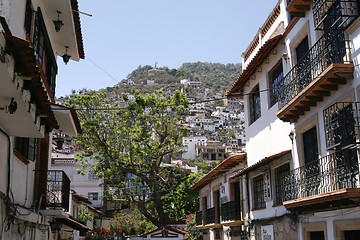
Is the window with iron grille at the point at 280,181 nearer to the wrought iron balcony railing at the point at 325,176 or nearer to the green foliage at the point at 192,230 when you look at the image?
the wrought iron balcony railing at the point at 325,176

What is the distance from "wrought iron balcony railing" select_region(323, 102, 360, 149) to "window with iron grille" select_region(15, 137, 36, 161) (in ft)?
22.4

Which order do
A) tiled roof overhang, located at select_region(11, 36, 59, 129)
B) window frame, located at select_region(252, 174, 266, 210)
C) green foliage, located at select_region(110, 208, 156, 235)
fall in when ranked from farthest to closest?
green foliage, located at select_region(110, 208, 156, 235), window frame, located at select_region(252, 174, 266, 210), tiled roof overhang, located at select_region(11, 36, 59, 129)

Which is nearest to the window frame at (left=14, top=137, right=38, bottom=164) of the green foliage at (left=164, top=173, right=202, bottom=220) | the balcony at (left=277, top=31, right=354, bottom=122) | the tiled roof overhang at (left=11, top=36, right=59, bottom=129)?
the tiled roof overhang at (left=11, top=36, right=59, bottom=129)

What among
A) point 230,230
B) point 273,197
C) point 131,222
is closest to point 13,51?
point 273,197

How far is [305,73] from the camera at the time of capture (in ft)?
37.7

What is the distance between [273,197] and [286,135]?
214 cm

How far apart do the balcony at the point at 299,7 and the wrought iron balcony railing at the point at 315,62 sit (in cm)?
134

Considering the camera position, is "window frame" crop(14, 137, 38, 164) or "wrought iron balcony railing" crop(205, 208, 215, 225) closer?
"window frame" crop(14, 137, 38, 164)

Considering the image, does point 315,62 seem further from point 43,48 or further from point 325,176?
point 43,48

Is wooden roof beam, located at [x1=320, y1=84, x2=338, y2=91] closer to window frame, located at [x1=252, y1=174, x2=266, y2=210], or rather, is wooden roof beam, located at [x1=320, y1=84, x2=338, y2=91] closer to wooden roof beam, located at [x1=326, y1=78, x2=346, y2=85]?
wooden roof beam, located at [x1=326, y1=78, x2=346, y2=85]

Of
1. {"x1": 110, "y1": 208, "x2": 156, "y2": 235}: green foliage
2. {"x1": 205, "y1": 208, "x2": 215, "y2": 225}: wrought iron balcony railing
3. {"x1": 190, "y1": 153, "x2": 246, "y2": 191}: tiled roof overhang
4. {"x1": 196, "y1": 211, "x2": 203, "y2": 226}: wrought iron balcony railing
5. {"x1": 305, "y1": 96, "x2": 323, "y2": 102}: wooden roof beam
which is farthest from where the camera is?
{"x1": 110, "y1": 208, "x2": 156, "y2": 235}: green foliage

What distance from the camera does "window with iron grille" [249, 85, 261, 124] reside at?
55.7 feet

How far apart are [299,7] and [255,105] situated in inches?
239

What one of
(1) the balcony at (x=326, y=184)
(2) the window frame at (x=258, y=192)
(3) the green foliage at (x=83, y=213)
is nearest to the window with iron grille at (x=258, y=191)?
(2) the window frame at (x=258, y=192)
